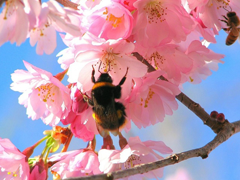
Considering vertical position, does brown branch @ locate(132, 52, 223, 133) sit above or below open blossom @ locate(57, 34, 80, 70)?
below

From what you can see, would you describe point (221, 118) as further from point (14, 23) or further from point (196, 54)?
point (14, 23)

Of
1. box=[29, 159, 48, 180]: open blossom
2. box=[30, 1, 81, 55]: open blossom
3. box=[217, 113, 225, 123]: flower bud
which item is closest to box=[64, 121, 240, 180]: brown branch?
box=[217, 113, 225, 123]: flower bud

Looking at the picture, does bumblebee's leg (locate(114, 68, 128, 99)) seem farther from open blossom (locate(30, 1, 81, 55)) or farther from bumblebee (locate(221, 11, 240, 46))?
bumblebee (locate(221, 11, 240, 46))

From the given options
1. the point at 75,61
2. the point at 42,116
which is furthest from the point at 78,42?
the point at 42,116

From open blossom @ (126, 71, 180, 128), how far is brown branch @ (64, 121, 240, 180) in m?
0.21

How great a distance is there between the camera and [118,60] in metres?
1.23

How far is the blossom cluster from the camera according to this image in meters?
1.12

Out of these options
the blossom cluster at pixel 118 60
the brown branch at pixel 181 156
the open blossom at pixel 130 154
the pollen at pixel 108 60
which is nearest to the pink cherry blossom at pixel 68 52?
the blossom cluster at pixel 118 60

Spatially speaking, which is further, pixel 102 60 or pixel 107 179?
pixel 102 60

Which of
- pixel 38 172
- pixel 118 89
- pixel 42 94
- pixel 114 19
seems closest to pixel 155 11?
pixel 114 19

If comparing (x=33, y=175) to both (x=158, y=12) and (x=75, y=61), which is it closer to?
(x=75, y=61)

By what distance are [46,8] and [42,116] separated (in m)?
0.56

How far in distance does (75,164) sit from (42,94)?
1.03 feet

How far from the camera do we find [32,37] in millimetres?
1229
